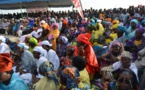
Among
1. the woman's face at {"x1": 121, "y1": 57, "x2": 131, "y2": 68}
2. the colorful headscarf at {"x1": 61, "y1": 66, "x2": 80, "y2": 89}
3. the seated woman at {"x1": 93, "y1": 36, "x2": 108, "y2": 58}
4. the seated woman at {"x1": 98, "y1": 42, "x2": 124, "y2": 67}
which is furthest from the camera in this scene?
the seated woman at {"x1": 93, "y1": 36, "x2": 108, "y2": 58}

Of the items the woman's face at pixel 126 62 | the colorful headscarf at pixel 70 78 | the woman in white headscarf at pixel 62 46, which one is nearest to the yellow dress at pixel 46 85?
the colorful headscarf at pixel 70 78

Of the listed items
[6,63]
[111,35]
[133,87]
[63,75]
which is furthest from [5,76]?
[111,35]

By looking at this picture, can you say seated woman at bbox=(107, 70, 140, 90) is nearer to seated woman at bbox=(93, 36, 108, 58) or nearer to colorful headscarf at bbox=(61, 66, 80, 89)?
colorful headscarf at bbox=(61, 66, 80, 89)

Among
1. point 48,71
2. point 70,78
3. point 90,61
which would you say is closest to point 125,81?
point 70,78

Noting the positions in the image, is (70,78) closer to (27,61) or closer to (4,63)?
(4,63)

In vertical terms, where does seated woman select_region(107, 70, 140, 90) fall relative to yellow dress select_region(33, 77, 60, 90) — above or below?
above

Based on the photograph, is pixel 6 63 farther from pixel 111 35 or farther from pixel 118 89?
pixel 111 35

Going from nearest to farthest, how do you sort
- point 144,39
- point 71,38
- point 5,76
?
point 5,76 → point 144,39 → point 71,38

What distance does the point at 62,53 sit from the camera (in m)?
6.89

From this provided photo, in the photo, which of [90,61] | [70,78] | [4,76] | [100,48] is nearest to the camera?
[4,76]

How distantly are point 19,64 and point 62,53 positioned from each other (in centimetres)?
145

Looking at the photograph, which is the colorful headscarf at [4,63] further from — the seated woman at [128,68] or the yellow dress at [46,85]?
the seated woman at [128,68]

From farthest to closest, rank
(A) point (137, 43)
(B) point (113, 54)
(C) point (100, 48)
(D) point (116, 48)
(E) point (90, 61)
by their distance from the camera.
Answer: (C) point (100, 48)
(A) point (137, 43)
(E) point (90, 61)
(B) point (113, 54)
(D) point (116, 48)

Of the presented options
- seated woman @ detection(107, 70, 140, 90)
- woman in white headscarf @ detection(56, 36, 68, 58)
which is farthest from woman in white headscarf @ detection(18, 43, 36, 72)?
seated woman @ detection(107, 70, 140, 90)
